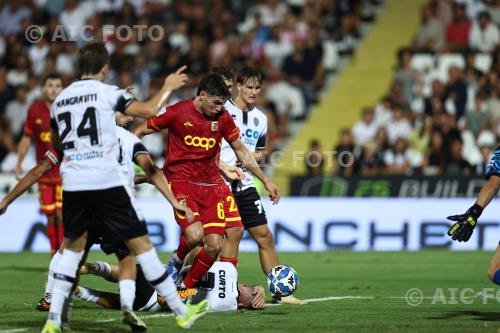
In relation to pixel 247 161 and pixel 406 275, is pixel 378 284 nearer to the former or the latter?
pixel 406 275

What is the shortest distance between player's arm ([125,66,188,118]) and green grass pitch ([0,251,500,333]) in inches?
78.4

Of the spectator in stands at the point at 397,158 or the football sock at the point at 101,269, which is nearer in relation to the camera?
the football sock at the point at 101,269

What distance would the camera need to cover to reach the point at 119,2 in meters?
27.8

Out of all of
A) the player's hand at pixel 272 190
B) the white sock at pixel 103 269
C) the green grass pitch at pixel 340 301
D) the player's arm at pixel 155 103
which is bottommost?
the green grass pitch at pixel 340 301

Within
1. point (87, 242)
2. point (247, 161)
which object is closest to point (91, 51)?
point (87, 242)

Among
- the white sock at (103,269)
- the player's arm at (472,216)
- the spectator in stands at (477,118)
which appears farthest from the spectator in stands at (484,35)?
the white sock at (103,269)

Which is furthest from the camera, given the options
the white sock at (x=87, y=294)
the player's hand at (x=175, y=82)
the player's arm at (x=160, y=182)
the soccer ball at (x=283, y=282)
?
the soccer ball at (x=283, y=282)

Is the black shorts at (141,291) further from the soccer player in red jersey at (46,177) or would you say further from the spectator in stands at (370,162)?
the spectator in stands at (370,162)

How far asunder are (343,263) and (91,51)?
31.5ft

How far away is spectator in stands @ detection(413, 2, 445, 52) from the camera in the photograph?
82.7ft

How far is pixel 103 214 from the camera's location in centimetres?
891

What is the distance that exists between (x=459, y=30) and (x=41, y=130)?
12.5 metres

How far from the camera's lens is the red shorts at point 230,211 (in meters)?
11.7

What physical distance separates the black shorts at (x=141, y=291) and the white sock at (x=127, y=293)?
145cm
